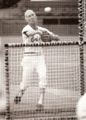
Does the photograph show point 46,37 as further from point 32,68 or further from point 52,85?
point 52,85

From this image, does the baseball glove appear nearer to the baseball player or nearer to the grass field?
the baseball player

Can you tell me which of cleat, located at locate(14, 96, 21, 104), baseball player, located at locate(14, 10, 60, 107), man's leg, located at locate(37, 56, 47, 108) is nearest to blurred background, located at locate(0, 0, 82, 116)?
baseball player, located at locate(14, 10, 60, 107)

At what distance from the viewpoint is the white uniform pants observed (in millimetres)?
5547

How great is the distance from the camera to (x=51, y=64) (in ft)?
18.7

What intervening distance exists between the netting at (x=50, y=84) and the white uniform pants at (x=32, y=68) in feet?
0.27

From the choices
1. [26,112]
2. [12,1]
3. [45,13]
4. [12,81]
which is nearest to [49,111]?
[26,112]

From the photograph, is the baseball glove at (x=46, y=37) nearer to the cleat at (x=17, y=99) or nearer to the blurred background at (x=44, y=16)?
the cleat at (x=17, y=99)

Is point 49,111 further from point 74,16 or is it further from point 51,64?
point 74,16

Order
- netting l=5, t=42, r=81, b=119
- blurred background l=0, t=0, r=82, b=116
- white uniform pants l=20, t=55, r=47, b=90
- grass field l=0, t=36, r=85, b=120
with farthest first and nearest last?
blurred background l=0, t=0, r=82, b=116
white uniform pants l=20, t=55, r=47, b=90
grass field l=0, t=36, r=85, b=120
netting l=5, t=42, r=81, b=119

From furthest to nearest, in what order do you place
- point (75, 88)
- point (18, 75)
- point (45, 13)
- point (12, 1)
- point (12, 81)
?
point (12, 1)
point (45, 13)
point (18, 75)
point (12, 81)
point (75, 88)

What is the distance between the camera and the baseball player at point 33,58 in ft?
18.0

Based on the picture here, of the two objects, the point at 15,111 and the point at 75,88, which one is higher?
the point at 75,88

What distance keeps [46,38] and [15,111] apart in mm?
1109

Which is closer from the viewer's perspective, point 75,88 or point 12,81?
point 75,88
